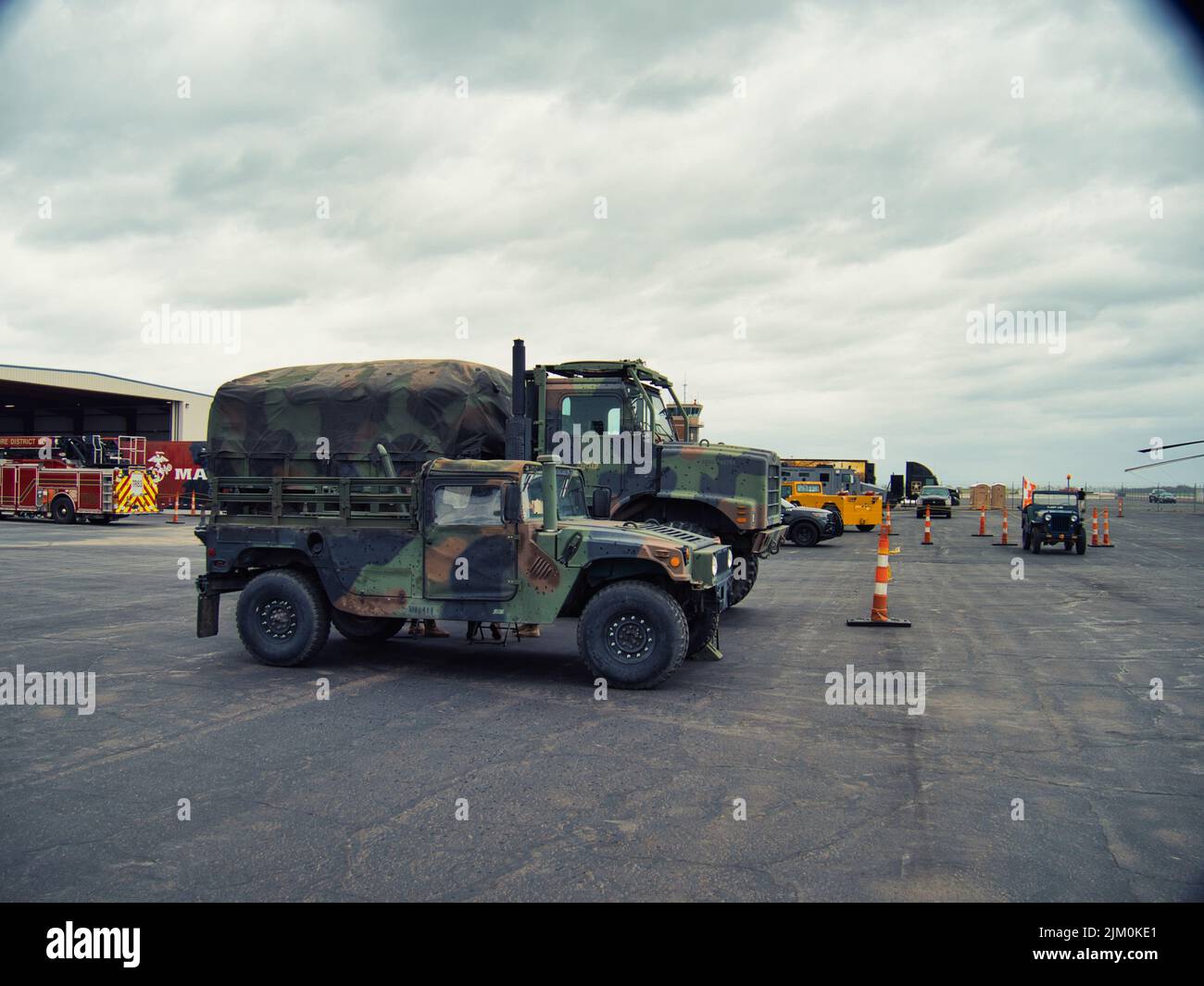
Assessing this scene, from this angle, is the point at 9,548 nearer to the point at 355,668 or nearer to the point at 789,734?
the point at 355,668

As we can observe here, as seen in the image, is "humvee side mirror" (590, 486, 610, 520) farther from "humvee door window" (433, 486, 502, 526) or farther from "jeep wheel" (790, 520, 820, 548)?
"jeep wheel" (790, 520, 820, 548)

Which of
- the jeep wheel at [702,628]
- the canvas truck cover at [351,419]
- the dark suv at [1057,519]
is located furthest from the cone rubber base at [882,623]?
the dark suv at [1057,519]

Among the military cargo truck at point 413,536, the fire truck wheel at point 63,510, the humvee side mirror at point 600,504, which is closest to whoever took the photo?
the military cargo truck at point 413,536

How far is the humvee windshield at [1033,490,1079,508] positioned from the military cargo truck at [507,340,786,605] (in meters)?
14.7

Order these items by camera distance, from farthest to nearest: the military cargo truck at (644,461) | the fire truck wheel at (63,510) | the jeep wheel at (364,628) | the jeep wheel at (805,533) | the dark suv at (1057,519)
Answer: the fire truck wheel at (63,510), the jeep wheel at (805,533), the dark suv at (1057,519), the military cargo truck at (644,461), the jeep wheel at (364,628)

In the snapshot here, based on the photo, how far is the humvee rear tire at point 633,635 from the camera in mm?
6934

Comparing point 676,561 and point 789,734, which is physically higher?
point 676,561

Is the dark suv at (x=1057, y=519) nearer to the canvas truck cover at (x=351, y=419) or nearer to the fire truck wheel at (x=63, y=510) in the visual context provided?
the canvas truck cover at (x=351, y=419)

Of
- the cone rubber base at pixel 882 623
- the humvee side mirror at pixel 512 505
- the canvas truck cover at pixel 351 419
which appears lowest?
the cone rubber base at pixel 882 623

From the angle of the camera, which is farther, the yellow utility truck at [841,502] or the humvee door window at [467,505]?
the yellow utility truck at [841,502]

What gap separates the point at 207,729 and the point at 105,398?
48.0 m

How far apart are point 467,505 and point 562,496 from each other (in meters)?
0.95
